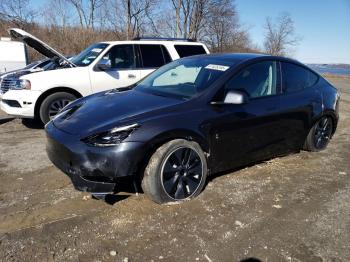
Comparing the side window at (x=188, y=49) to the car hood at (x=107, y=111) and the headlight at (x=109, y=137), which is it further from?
the headlight at (x=109, y=137)

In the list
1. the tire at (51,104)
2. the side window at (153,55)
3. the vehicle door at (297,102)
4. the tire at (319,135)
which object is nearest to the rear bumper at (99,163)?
the vehicle door at (297,102)

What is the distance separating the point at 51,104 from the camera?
7164 mm

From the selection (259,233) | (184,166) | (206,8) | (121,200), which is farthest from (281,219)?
(206,8)

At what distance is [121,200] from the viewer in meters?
3.99

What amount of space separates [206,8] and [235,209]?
36.9 metres

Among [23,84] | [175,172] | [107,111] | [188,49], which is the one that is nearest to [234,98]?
[175,172]

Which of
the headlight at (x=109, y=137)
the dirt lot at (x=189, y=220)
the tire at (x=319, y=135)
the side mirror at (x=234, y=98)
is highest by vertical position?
the side mirror at (x=234, y=98)

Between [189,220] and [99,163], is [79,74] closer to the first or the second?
[99,163]

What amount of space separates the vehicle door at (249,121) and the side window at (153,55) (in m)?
3.75

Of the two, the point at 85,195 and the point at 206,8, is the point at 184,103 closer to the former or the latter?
the point at 85,195

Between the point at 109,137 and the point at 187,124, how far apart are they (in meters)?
0.85

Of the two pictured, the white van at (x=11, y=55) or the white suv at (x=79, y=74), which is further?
the white van at (x=11, y=55)

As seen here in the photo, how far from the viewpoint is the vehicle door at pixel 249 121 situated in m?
4.22

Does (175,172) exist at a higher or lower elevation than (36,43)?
lower
